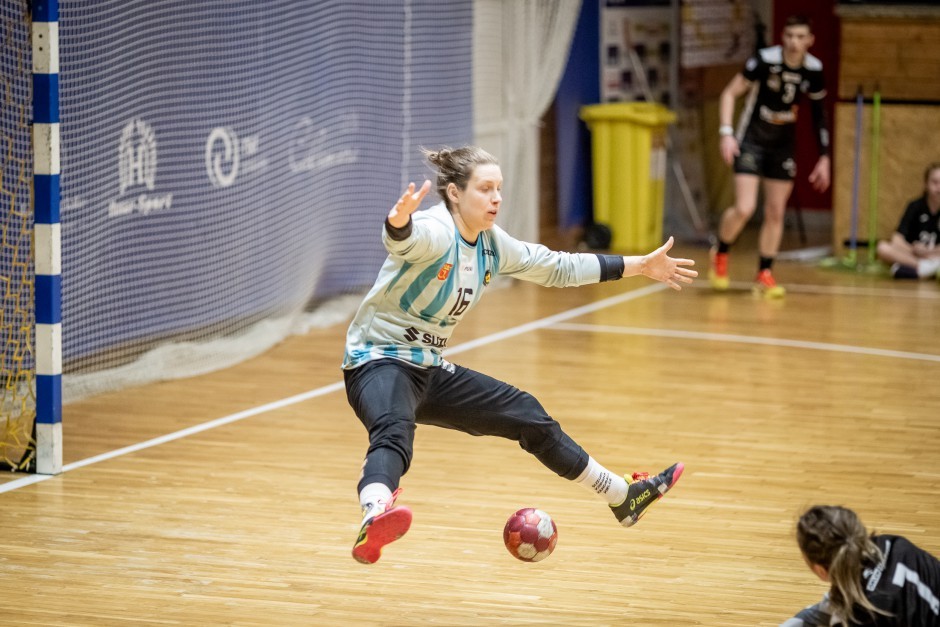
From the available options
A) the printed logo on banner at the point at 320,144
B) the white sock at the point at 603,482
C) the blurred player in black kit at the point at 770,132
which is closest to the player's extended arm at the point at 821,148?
the blurred player in black kit at the point at 770,132

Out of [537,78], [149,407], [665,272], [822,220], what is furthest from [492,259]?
[822,220]

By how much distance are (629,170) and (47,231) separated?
8615 mm

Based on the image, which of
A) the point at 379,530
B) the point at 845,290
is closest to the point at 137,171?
the point at 379,530

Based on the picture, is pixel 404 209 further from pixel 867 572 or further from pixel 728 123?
pixel 728 123

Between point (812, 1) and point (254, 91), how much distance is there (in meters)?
8.42

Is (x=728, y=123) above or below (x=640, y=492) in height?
above

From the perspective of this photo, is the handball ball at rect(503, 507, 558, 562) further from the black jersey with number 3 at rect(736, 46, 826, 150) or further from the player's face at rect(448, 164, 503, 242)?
the black jersey with number 3 at rect(736, 46, 826, 150)

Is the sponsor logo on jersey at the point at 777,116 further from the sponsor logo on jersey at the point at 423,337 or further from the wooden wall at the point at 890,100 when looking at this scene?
the sponsor logo on jersey at the point at 423,337

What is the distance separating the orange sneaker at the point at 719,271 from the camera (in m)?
11.4

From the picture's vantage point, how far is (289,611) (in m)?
Result: 4.54

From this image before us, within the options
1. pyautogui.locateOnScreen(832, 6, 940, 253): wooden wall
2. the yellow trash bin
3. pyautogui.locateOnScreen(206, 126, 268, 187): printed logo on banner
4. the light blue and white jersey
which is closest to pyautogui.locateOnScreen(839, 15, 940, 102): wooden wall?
pyautogui.locateOnScreen(832, 6, 940, 253): wooden wall

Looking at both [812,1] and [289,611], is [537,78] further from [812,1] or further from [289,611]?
[289,611]

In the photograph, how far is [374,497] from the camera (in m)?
4.17

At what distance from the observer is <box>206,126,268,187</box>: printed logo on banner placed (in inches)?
361
